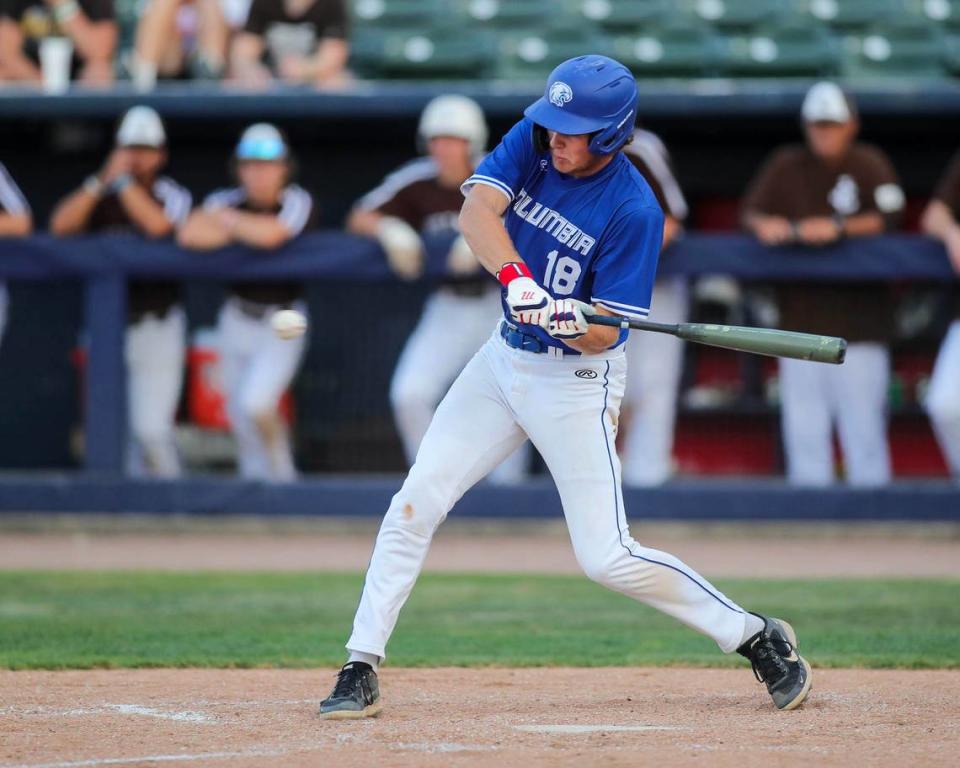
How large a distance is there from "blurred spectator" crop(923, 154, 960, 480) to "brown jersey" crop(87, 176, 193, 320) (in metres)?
3.89

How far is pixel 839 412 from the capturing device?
821 cm

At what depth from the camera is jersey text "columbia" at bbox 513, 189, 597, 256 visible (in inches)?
169

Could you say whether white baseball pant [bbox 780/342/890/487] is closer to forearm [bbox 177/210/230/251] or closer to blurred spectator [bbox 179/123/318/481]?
blurred spectator [bbox 179/123/318/481]

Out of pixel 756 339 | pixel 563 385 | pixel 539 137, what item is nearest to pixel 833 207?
pixel 756 339

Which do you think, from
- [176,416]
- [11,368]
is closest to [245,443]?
[176,416]

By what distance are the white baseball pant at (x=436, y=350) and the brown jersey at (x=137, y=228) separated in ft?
4.42

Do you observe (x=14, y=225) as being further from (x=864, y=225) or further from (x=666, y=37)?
(x=864, y=225)

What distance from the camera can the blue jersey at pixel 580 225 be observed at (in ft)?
14.0

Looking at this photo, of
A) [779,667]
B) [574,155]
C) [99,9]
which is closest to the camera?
[574,155]

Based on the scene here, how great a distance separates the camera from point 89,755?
3801mm

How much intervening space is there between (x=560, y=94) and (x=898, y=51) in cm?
645

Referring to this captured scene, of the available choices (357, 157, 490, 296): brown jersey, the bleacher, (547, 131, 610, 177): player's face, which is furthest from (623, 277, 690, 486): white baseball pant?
(547, 131, 610, 177): player's face

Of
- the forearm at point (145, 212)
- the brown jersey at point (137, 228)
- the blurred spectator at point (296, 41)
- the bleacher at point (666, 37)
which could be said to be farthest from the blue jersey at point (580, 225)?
the bleacher at point (666, 37)

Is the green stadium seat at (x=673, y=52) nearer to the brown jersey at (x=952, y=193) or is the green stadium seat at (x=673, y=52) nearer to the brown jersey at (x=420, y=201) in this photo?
the brown jersey at (x=420, y=201)
